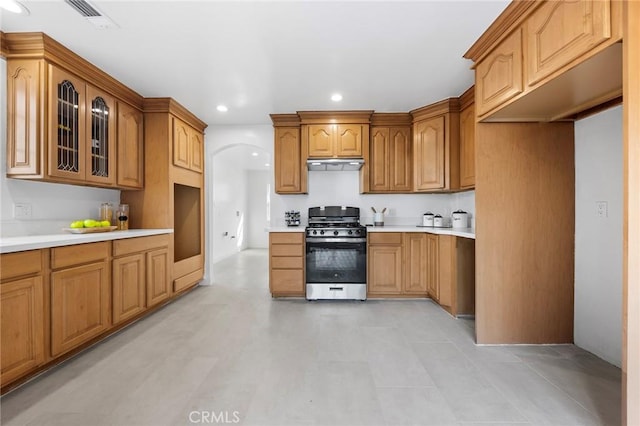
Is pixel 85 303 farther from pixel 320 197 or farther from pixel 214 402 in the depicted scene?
pixel 320 197

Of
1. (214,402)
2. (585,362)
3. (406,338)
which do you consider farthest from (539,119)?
(214,402)

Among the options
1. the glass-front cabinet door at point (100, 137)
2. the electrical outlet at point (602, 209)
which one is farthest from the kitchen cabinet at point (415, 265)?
the glass-front cabinet door at point (100, 137)

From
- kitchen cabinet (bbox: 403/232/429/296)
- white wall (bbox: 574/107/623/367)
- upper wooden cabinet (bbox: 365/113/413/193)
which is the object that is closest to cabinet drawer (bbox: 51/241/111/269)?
upper wooden cabinet (bbox: 365/113/413/193)

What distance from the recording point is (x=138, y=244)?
2.88m

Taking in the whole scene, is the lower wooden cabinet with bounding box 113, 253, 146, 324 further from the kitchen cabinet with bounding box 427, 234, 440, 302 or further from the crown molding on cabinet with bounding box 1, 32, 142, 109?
the kitchen cabinet with bounding box 427, 234, 440, 302

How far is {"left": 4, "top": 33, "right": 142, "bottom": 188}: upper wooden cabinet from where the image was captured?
221cm

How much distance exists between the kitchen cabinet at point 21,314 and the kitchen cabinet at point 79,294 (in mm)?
91

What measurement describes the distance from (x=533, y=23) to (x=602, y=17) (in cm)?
52

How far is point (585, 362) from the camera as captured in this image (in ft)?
6.92

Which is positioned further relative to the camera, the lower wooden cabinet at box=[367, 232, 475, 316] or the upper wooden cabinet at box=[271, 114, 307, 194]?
the upper wooden cabinet at box=[271, 114, 307, 194]

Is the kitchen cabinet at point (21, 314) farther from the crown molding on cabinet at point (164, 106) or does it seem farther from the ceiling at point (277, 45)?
the crown molding on cabinet at point (164, 106)

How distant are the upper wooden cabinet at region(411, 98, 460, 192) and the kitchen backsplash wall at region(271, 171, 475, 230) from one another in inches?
18.4

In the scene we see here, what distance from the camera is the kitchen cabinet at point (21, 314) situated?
1.69m

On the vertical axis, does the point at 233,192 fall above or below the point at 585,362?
above
